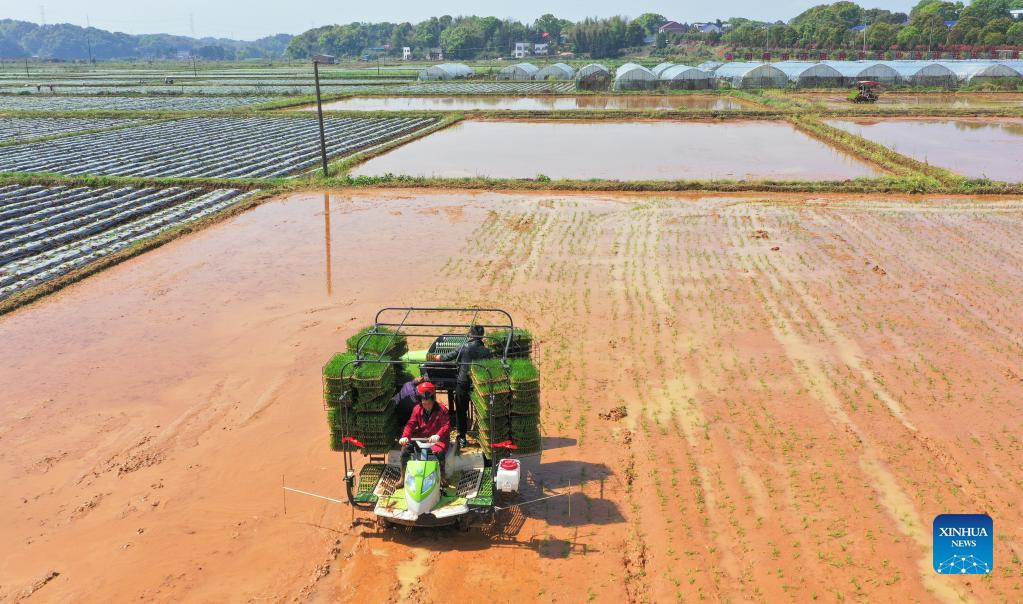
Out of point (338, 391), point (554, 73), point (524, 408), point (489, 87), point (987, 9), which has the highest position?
point (987, 9)

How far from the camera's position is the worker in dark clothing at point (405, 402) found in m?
7.36

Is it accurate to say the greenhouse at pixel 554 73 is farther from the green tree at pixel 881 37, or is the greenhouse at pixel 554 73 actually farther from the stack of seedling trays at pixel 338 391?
the stack of seedling trays at pixel 338 391

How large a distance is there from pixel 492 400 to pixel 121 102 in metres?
58.2

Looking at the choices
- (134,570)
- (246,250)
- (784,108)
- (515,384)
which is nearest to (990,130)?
(784,108)

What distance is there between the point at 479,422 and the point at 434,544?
1.26 metres

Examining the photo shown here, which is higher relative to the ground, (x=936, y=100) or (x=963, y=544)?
(x=936, y=100)

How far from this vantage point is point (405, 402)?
7.37 meters

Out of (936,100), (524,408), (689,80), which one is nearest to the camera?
(524,408)

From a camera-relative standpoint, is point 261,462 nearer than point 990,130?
Yes

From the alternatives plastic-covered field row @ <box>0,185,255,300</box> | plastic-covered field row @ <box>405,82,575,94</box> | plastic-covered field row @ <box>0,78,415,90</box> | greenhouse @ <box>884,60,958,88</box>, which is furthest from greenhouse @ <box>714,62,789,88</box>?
plastic-covered field row @ <box>0,185,255,300</box>

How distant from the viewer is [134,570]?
6352mm

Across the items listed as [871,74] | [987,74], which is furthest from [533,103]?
[987,74]

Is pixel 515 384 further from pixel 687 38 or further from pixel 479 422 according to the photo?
pixel 687 38

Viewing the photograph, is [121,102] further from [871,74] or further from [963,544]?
[963,544]
